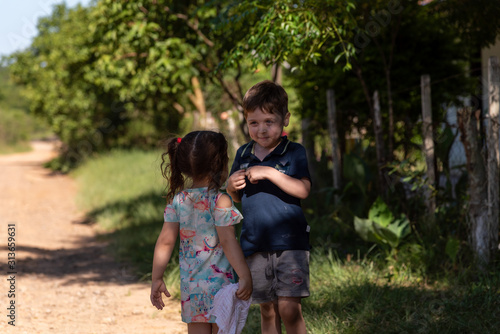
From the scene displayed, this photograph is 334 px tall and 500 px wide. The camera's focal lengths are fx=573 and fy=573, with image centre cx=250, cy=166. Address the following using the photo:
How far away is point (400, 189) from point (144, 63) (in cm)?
476

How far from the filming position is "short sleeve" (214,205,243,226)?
8.09 feet

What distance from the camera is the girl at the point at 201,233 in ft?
8.17

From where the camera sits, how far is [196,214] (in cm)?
255

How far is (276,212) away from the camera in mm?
2711

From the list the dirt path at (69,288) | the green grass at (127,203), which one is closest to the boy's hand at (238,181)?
the green grass at (127,203)

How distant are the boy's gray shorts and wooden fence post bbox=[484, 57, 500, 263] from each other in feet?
7.34

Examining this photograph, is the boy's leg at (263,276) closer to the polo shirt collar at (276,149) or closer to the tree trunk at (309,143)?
the polo shirt collar at (276,149)

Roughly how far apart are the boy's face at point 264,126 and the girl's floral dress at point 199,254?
1.21ft

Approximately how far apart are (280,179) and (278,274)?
469 mm

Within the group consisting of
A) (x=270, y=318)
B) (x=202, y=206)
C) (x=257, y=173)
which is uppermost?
(x=257, y=173)

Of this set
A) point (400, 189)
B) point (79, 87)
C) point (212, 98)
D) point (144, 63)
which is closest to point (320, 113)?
point (400, 189)

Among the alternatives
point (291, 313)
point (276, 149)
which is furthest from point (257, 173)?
point (291, 313)

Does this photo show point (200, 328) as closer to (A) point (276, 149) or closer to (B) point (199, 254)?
(B) point (199, 254)

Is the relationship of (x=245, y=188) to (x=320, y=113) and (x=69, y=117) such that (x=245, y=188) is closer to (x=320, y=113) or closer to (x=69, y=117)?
(x=320, y=113)
